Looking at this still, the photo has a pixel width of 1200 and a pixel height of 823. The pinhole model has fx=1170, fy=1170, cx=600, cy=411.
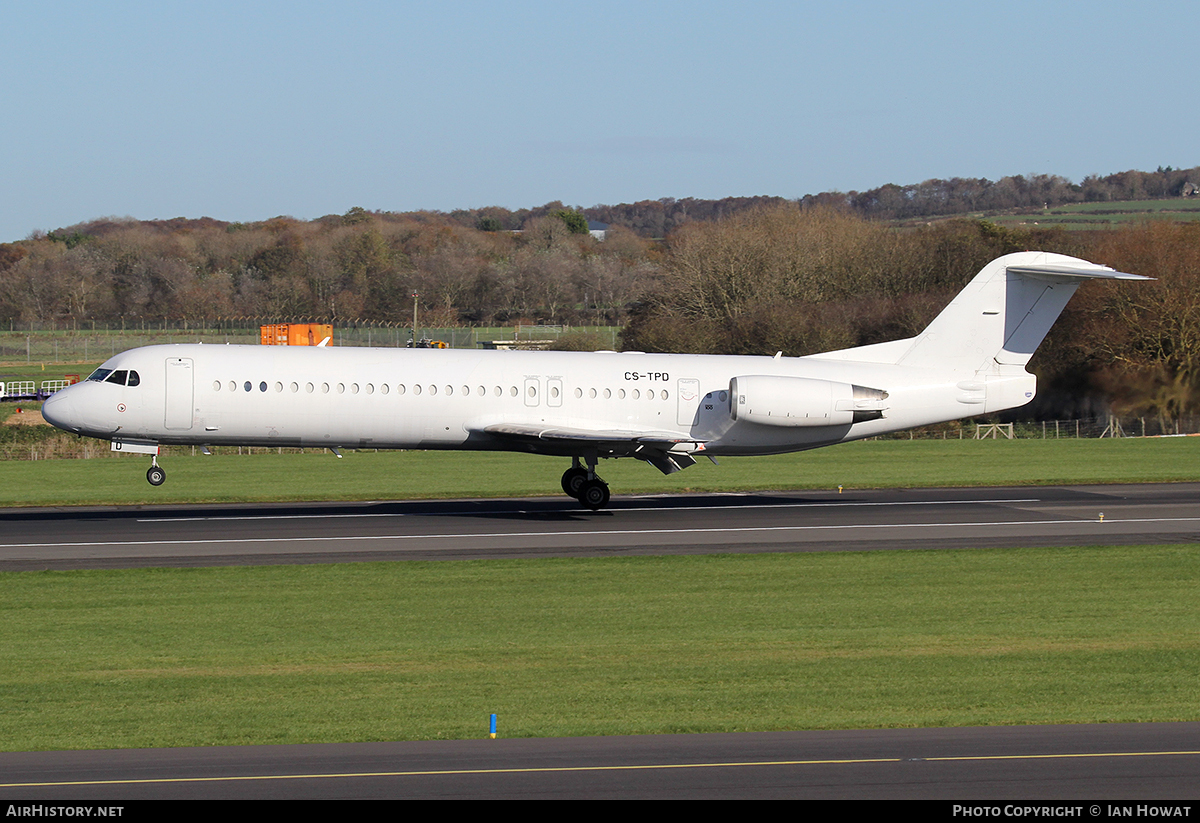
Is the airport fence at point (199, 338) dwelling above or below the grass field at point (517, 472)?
above

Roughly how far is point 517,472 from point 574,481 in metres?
9.13

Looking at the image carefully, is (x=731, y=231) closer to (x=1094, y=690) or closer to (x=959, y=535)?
(x=959, y=535)

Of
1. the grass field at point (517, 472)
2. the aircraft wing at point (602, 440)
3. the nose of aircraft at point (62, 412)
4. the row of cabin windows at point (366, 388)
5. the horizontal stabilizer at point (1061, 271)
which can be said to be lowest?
the grass field at point (517, 472)

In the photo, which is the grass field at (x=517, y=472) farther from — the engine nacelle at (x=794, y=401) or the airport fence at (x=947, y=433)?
the engine nacelle at (x=794, y=401)

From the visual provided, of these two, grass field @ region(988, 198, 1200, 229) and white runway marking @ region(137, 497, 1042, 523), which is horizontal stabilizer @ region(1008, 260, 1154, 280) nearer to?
white runway marking @ region(137, 497, 1042, 523)

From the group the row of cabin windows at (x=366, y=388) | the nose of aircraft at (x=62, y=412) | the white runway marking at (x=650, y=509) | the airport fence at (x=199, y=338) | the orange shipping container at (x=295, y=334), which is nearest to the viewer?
the nose of aircraft at (x=62, y=412)

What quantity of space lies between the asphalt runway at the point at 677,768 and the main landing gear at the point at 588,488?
17208 mm

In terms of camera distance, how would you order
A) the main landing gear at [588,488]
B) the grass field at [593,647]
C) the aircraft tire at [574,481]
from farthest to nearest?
the aircraft tire at [574,481] < the main landing gear at [588,488] < the grass field at [593,647]

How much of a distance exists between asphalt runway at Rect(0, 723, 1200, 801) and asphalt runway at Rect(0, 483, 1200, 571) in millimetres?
11255

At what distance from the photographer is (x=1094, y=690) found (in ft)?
44.3

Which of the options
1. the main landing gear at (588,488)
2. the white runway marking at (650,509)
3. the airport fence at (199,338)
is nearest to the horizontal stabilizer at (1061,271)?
the white runway marking at (650,509)

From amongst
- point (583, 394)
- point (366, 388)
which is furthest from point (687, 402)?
point (366, 388)

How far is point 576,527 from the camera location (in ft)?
86.5

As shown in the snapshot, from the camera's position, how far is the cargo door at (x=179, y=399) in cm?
2680
